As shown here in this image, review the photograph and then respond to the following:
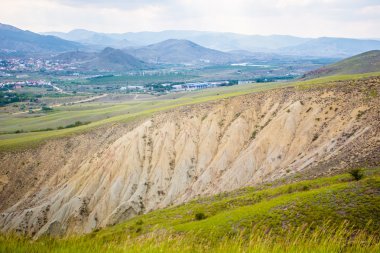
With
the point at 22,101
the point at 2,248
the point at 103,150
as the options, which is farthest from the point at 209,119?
the point at 22,101

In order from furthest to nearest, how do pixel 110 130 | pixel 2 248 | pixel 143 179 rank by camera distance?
1. pixel 110 130
2. pixel 143 179
3. pixel 2 248

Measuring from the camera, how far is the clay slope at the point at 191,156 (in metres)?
42.8

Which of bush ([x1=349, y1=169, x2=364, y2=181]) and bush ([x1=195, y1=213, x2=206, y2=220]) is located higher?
bush ([x1=349, y1=169, x2=364, y2=181])

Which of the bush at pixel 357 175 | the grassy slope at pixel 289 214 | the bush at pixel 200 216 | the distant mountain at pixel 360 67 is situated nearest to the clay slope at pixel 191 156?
the grassy slope at pixel 289 214

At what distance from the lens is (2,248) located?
17.9 feet

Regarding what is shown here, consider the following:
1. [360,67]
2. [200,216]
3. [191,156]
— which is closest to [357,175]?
[200,216]

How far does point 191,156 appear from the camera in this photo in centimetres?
5297

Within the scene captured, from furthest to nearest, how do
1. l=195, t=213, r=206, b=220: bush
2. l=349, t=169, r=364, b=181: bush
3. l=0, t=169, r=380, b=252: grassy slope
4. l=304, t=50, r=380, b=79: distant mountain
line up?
1. l=304, t=50, r=380, b=79: distant mountain
2. l=195, t=213, r=206, b=220: bush
3. l=349, t=169, r=364, b=181: bush
4. l=0, t=169, r=380, b=252: grassy slope

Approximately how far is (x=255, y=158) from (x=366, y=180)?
22.7m

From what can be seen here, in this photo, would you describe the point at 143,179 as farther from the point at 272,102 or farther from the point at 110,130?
the point at 272,102

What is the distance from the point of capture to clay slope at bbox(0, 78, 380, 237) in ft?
140

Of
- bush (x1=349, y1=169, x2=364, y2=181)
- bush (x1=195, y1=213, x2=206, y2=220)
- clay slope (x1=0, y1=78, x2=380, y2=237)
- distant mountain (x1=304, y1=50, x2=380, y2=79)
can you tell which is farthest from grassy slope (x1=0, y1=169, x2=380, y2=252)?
distant mountain (x1=304, y1=50, x2=380, y2=79)

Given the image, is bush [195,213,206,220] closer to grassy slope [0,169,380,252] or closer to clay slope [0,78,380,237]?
grassy slope [0,169,380,252]

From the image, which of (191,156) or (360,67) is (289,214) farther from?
(360,67)
